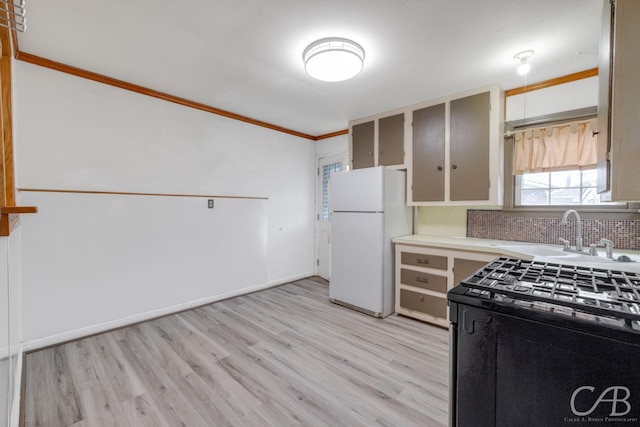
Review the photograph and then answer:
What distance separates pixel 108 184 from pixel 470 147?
359cm

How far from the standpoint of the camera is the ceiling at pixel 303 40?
170cm

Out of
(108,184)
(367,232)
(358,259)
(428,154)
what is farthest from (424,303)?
(108,184)

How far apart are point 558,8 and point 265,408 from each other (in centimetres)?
303

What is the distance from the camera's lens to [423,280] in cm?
287

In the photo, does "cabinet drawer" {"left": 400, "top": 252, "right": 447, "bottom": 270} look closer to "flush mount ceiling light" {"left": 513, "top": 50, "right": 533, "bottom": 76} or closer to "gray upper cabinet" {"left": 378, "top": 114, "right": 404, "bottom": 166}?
"gray upper cabinet" {"left": 378, "top": 114, "right": 404, "bottom": 166}

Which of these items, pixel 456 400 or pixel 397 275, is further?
pixel 397 275

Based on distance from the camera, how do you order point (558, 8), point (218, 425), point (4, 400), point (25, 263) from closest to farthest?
point (4, 400)
point (218, 425)
point (558, 8)
point (25, 263)

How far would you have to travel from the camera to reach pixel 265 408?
1684 millimetres

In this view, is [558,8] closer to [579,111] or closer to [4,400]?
[579,111]

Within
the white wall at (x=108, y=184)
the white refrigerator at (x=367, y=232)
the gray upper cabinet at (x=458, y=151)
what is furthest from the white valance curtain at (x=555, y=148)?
the white wall at (x=108, y=184)

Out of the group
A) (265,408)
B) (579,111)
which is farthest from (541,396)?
(579,111)

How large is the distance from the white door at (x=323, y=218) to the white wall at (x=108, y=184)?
47.4 inches

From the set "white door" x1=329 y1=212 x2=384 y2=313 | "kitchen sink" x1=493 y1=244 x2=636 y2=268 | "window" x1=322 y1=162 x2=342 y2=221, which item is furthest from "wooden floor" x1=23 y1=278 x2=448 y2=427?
"window" x1=322 y1=162 x2=342 y2=221

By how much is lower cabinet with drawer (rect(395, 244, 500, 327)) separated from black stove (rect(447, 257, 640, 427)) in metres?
1.61
